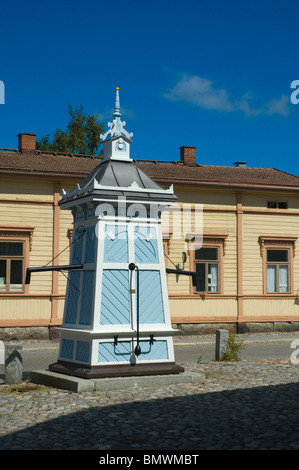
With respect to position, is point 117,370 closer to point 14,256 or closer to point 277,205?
point 14,256

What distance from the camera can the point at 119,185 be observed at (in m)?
11.6

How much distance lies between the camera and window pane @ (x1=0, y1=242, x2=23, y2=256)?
21391 millimetres

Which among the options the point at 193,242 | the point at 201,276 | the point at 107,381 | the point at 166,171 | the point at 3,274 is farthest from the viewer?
the point at 166,171

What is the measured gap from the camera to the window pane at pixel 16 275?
70.1ft

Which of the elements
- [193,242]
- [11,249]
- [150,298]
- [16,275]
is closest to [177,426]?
[150,298]

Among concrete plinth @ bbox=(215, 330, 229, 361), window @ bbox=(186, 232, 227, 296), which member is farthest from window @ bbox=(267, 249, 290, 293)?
concrete plinth @ bbox=(215, 330, 229, 361)

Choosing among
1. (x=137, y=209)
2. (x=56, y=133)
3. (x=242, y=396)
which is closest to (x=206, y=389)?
(x=242, y=396)

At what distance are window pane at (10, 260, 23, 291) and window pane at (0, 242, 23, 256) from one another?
26cm

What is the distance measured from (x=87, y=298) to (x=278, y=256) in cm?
1485

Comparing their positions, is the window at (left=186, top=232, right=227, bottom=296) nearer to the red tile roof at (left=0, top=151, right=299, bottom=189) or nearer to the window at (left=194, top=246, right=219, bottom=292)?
the window at (left=194, top=246, right=219, bottom=292)

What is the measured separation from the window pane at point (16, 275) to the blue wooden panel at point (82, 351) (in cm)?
1058

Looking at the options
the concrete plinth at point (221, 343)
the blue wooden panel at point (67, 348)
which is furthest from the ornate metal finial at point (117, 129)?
the concrete plinth at point (221, 343)

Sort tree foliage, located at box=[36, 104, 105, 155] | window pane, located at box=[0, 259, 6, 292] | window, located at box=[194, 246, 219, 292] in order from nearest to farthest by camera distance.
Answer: window pane, located at box=[0, 259, 6, 292]
window, located at box=[194, 246, 219, 292]
tree foliage, located at box=[36, 104, 105, 155]

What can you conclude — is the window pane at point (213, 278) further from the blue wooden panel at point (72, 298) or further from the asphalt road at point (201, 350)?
the blue wooden panel at point (72, 298)
